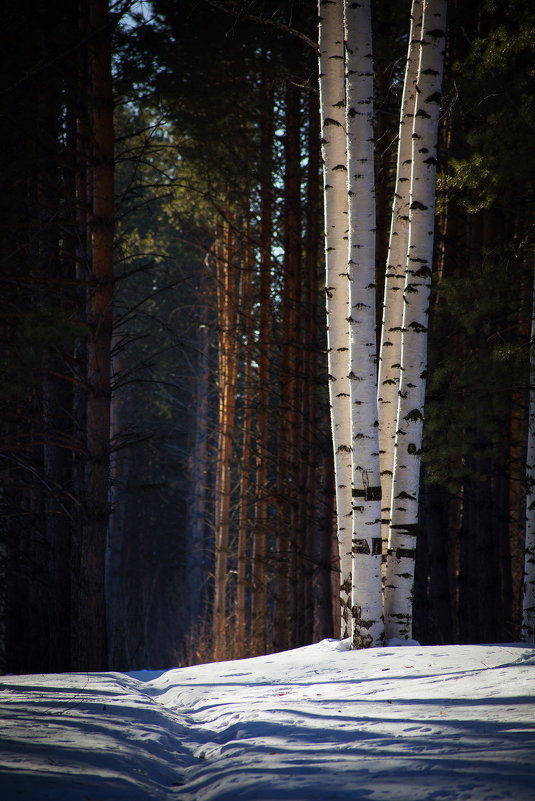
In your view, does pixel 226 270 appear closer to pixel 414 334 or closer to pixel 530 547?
pixel 414 334

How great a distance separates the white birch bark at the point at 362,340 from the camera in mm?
5871

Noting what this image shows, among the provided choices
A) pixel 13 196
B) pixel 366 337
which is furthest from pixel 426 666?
pixel 13 196

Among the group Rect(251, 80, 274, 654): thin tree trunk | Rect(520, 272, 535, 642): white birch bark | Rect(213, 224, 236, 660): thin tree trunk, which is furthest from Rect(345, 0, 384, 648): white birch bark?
Rect(213, 224, 236, 660): thin tree trunk

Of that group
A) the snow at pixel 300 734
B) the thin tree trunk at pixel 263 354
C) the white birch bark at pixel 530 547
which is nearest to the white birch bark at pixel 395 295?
the white birch bark at pixel 530 547

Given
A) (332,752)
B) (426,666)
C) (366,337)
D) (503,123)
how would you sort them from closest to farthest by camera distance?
1. (332,752)
2. (426,666)
3. (366,337)
4. (503,123)

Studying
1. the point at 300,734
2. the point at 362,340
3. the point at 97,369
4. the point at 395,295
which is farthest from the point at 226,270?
the point at 300,734

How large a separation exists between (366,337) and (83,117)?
451cm

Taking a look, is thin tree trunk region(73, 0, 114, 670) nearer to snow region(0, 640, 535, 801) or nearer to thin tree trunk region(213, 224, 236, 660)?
snow region(0, 640, 535, 801)

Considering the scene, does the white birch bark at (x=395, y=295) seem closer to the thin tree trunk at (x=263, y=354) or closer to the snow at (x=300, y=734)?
the snow at (x=300, y=734)

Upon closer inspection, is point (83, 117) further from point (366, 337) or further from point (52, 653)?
point (52, 653)

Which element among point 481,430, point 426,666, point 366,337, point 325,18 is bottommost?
point 426,666

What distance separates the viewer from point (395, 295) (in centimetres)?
668

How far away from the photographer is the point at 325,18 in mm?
6223

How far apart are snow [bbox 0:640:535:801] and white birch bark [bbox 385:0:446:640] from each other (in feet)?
2.26
